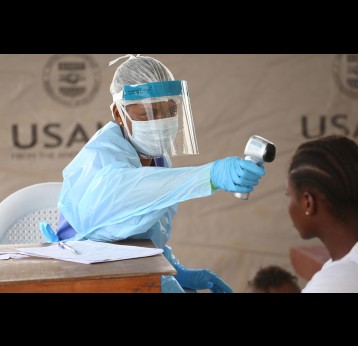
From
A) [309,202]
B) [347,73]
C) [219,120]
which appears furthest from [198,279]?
[347,73]

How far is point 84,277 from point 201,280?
0.72 meters

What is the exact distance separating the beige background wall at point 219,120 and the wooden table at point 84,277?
1825 mm

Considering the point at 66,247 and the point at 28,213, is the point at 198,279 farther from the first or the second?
the point at 28,213

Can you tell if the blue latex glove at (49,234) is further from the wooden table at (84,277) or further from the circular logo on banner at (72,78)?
the circular logo on banner at (72,78)

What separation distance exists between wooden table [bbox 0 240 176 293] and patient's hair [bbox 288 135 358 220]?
1.82ft

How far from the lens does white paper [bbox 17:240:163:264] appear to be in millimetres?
1744

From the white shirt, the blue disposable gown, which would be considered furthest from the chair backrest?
the white shirt

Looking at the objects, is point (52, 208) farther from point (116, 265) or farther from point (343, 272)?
point (343, 272)

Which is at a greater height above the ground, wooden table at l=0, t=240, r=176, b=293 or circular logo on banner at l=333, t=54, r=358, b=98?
circular logo on banner at l=333, t=54, r=358, b=98

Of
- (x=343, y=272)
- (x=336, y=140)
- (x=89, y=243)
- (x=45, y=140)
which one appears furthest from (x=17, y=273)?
(x=45, y=140)

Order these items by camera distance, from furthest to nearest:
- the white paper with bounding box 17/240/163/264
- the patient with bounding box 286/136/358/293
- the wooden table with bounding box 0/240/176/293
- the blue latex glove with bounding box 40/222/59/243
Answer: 1. the blue latex glove with bounding box 40/222/59/243
2. the patient with bounding box 286/136/358/293
3. the white paper with bounding box 17/240/163/264
4. the wooden table with bounding box 0/240/176/293

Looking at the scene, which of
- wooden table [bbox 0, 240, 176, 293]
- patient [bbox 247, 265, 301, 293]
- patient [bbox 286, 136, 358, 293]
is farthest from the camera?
patient [bbox 247, 265, 301, 293]

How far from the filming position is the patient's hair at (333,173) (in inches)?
75.3

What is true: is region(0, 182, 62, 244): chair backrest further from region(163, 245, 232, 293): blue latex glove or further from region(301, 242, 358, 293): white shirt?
region(301, 242, 358, 293): white shirt
